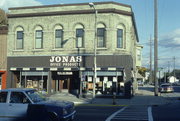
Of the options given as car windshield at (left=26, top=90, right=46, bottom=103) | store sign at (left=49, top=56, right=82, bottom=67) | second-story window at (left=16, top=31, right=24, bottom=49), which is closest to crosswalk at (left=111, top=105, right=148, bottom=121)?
car windshield at (left=26, top=90, right=46, bottom=103)

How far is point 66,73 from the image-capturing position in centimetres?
3016

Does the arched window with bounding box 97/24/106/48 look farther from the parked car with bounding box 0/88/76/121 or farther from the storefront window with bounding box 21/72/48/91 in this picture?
the parked car with bounding box 0/88/76/121

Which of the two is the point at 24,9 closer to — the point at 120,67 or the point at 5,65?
the point at 5,65

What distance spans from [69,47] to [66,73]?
2.82m

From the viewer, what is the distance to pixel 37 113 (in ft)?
35.3

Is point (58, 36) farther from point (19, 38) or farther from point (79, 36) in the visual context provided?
point (19, 38)

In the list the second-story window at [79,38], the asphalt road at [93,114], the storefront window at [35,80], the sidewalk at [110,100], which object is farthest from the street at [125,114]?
the storefront window at [35,80]

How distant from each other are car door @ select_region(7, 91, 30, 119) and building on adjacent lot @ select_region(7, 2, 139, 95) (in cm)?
1748

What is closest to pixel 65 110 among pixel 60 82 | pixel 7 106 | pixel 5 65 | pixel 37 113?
pixel 37 113

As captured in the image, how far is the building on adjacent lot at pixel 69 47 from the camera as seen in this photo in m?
28.8

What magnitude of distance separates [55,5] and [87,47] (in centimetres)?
599

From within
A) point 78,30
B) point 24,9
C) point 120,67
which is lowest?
point 120,67

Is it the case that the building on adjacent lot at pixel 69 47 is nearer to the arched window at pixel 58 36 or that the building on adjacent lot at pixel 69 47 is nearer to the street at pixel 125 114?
the arched window at pixel 58 36

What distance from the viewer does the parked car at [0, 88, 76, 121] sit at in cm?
1068
